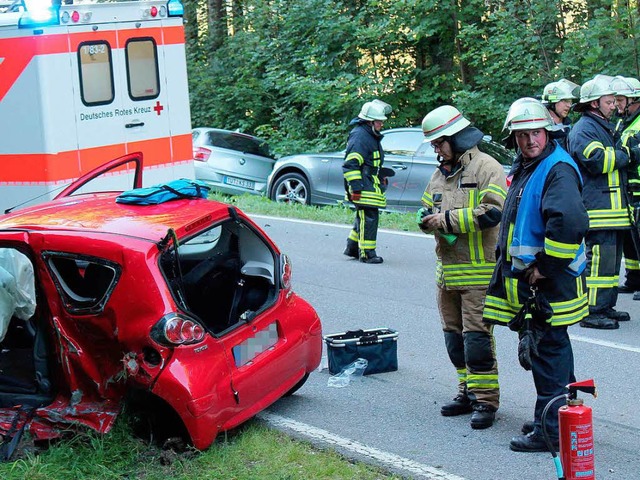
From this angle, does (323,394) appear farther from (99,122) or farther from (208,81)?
(208,81)

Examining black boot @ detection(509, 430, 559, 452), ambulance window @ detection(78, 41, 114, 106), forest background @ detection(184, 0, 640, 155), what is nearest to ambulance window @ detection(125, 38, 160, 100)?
ambulance window @ detection(78, 41, 114, 106)

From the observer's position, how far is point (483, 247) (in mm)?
5758

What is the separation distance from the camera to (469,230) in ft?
18.5

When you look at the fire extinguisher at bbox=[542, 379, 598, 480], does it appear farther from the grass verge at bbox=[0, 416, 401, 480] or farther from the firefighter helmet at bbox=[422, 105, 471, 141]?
the firefighter helmet at bbox=[422, 105, 471, 141]

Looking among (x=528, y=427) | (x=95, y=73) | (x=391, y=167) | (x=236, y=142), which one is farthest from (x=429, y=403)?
(x=236, y=142)

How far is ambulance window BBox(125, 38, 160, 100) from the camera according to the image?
10727 mm

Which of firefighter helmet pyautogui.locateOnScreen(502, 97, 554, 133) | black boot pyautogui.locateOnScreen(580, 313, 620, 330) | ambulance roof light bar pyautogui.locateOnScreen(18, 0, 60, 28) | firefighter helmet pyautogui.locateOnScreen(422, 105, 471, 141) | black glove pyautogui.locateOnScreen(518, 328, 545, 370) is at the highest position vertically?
ambulance roof light bar pyautogui.locateOnScreen(18, 0, 60, 28)

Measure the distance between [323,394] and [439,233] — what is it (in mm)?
1392

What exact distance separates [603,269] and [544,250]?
3.26 m

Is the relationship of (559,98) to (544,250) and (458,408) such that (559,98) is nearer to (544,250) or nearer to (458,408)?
(458,408)

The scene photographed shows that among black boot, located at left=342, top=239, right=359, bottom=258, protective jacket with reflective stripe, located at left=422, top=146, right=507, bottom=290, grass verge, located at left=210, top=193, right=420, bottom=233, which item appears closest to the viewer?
protective jacket with reflective stripe, located at left=422, top=146, right=507, bottom=290

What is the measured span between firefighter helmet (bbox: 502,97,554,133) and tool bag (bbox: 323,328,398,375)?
2.11 metres

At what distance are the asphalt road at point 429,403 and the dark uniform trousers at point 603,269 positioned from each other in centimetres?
24

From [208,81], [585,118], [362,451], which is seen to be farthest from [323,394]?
[208,81]
